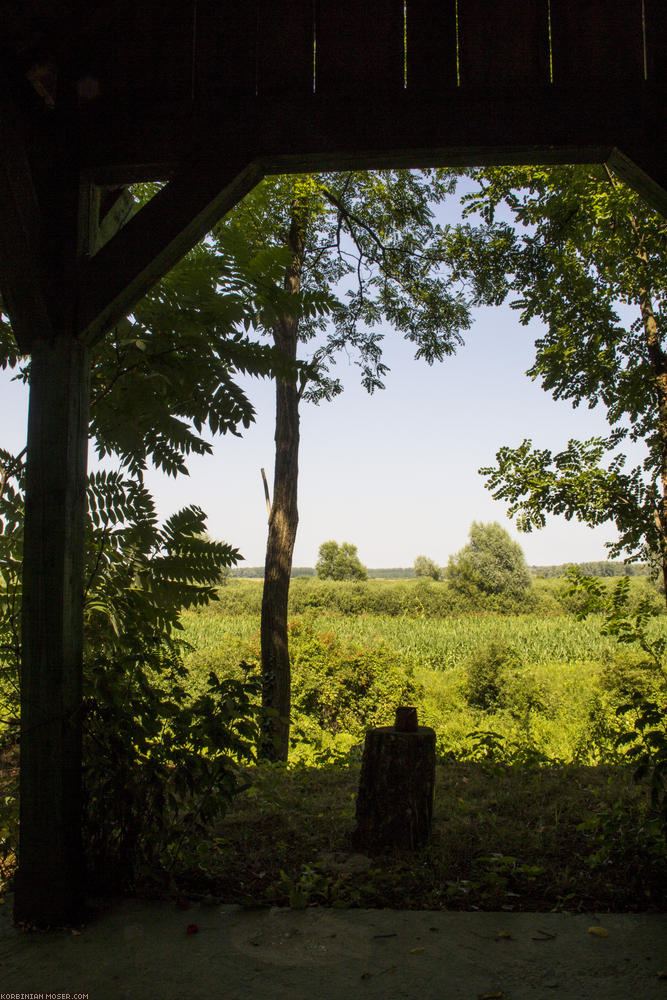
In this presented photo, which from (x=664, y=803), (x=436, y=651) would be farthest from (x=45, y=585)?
(x=436, y=651)

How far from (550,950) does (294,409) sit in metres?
8.37

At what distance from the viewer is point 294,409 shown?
9.88 metres

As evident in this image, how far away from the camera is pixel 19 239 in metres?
2.27

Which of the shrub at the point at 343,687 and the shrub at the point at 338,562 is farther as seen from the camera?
the shrub at the point at 338,562

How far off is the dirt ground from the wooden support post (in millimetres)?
199

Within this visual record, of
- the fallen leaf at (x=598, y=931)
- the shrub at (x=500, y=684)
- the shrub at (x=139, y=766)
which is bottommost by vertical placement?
the shrub at (x=500, y=684)

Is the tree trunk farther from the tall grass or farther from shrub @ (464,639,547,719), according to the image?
shrub @ (464,639,547,719)

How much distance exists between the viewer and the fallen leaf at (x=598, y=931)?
222 cm

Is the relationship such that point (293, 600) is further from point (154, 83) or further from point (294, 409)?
point (154, 83)

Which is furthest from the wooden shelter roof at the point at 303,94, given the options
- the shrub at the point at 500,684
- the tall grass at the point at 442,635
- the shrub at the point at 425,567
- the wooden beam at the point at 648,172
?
the shrub at the point at 425,567

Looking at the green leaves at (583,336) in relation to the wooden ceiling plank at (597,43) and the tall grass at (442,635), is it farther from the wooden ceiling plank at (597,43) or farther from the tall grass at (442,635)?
the tall grass at (442,635)

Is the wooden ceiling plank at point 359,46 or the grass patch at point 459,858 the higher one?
the wooden ceiling plank at point 359,46

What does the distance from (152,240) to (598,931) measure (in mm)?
2876

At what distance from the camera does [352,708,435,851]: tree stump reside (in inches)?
129
